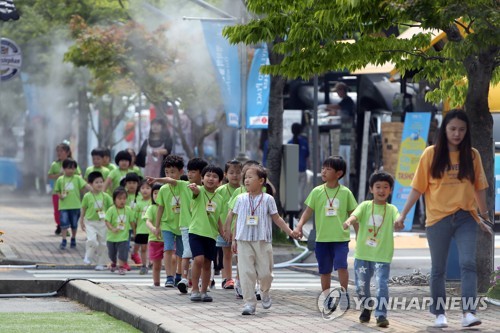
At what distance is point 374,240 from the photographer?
10375 mm

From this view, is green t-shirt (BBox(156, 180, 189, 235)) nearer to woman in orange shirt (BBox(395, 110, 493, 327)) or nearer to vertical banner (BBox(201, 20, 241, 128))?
woman in orange shirt (BBox(395, 110, 493, 327))

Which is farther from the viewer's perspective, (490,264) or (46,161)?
(46,161)

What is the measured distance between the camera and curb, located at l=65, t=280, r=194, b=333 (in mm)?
10125

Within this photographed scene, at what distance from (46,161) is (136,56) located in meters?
16.0

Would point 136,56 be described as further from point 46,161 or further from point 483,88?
point 483,88

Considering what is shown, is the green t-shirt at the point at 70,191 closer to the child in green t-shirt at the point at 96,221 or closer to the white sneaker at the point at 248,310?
the child in green t-shirt at the point at 96,221

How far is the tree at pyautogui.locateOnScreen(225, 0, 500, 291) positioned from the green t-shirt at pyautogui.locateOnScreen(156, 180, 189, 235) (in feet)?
5.40

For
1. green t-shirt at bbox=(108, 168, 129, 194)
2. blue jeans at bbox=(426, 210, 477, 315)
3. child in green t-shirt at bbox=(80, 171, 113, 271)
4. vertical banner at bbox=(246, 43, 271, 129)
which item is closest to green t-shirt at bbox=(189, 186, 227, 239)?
blue jeans at bbox=(426, 210, 477, 315)

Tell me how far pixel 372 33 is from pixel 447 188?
3.93 meters

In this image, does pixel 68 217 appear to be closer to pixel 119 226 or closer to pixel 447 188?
pixel 119 226

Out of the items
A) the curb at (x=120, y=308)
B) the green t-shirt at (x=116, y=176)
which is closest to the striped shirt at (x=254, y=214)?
the curb at (x=120, y=308)

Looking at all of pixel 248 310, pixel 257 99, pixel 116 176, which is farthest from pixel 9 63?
pixel 248 310

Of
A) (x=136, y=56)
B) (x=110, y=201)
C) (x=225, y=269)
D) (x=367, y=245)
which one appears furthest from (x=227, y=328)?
(x=136, y=56)

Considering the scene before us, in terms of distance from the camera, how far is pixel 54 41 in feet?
127
